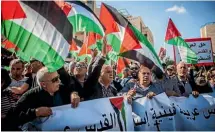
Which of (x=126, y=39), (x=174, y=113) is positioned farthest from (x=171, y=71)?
(x=126, y=39)

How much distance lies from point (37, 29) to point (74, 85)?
0.88 meters

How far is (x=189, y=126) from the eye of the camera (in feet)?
15.2

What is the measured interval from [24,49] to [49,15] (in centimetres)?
53

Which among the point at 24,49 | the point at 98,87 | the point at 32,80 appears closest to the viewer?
the point at 24,49

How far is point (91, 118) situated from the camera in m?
3.86

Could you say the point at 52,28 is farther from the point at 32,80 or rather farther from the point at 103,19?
the point at 103,19

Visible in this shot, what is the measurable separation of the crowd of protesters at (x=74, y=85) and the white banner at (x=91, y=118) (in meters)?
0.09

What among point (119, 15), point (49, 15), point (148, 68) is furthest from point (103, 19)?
point (49, 15)

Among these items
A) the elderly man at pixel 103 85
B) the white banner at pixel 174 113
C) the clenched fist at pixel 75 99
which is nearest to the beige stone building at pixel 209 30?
the white banner at pixel 174 113

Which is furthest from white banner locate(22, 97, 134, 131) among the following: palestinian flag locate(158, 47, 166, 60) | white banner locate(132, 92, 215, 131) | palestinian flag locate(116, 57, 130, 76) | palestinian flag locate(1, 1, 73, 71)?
palestinian flag locate(158, 47, 166, 60)

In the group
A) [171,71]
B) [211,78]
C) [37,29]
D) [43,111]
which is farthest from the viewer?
[211,78]

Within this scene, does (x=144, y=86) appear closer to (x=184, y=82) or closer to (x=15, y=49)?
(x=184, y=82)

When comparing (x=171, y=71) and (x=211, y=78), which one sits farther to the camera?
(x=211, y=78)

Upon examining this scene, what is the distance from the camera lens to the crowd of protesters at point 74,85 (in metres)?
3.34
